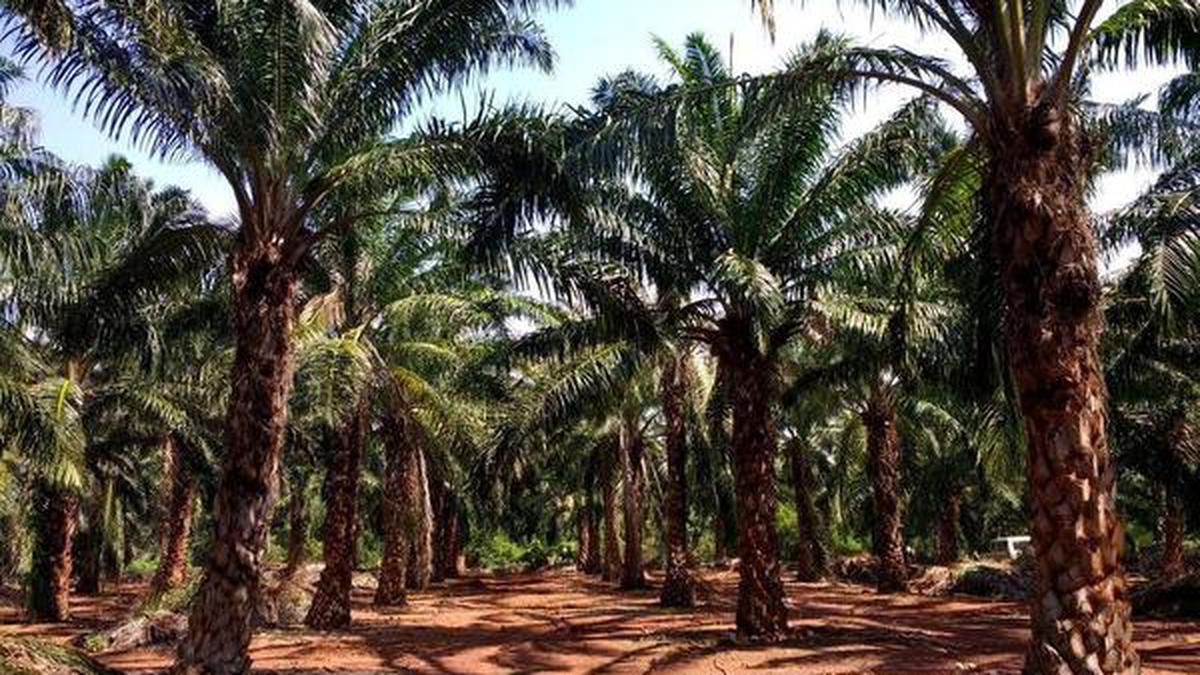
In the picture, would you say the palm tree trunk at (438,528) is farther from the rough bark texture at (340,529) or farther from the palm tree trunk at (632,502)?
the rough bark texture at (340,529)

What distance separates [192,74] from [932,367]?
1149 cm

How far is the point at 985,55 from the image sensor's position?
27.0 ft

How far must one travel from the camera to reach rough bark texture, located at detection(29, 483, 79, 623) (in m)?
21.5

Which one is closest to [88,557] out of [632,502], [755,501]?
[632,502]

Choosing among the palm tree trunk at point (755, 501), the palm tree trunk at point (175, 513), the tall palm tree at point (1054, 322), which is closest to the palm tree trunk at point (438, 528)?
the palm tree trunk at point (175, 513)

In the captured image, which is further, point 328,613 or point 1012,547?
point 1012,547

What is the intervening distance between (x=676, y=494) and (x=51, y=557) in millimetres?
13280

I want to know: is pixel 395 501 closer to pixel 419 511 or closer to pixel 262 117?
pixel 419 511

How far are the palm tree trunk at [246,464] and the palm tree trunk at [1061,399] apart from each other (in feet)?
21.7

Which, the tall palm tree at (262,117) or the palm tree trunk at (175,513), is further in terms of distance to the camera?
the palm tree trunk at (175,513)

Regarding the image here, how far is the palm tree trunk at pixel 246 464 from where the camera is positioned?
9.39 metres

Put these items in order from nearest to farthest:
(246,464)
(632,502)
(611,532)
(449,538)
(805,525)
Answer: (246,464) < (632,502) < (805,525) < (611,532) < (449,538)

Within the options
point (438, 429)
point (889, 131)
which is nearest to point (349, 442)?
point (438, 429)

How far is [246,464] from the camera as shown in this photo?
9.72 m
